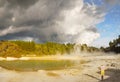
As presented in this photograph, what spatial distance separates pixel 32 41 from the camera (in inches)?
7603

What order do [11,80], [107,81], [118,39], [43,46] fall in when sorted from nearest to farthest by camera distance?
[107,81] < [11,80] < [118,39] < [43,46]

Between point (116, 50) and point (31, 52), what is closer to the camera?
point (116, 50)

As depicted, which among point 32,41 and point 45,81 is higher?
point 32,41

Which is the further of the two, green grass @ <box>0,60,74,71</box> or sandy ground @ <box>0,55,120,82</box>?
green grass @ <box>0,60,74,71</box>

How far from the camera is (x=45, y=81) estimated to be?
32375mm

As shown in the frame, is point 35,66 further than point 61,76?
Yes

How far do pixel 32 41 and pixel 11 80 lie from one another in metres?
160

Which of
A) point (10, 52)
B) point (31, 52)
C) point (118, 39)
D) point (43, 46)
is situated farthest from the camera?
point (43, 46)

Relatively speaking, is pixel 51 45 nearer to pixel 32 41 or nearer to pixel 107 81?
pixel 32 41

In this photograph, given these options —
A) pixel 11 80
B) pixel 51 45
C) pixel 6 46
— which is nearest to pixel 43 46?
pixel 51 45

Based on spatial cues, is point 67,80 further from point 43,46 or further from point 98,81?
point 43,46

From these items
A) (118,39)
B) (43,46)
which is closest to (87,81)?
(118,39)

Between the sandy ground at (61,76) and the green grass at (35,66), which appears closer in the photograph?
the sandy ground at (61,76)

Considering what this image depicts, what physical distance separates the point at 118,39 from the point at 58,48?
2398 inches
